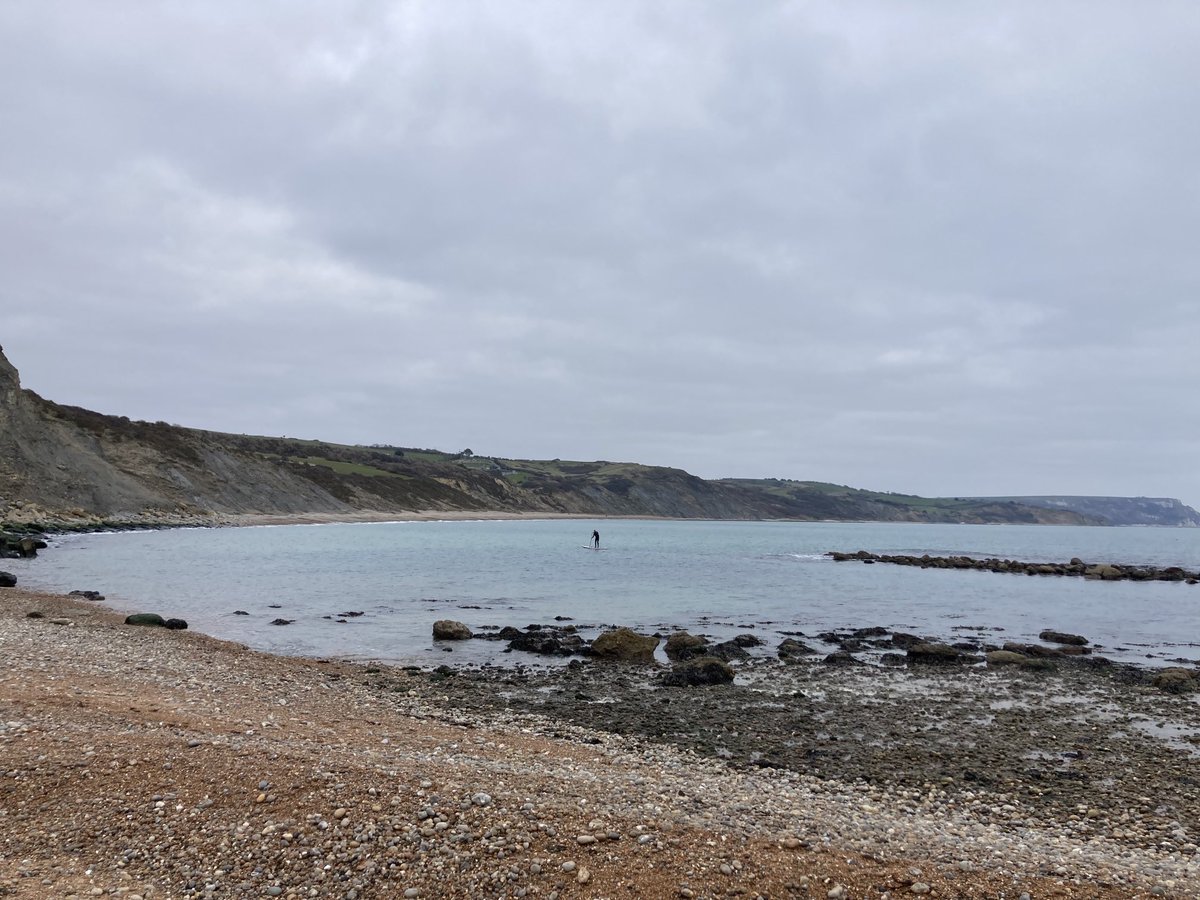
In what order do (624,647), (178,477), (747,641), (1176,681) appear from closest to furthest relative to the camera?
(1176,681)
(624,647)
(747,641)
(178,477)

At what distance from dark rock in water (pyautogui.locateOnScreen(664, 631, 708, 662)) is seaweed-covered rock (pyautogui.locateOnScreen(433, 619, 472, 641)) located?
21.6 ft

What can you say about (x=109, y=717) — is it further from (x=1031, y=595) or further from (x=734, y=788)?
(x=1031, y=595)

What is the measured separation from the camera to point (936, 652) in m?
23.4

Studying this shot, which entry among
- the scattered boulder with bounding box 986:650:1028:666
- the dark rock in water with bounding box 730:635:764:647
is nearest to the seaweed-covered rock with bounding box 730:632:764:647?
the dark rock in water with bounding box 730:635:764:647

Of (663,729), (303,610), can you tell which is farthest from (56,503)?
(663,729)

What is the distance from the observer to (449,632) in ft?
78.8

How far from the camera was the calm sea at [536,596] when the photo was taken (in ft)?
86.5

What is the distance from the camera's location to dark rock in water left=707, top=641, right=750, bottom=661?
74.0 ft

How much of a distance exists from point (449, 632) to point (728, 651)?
8.96 m

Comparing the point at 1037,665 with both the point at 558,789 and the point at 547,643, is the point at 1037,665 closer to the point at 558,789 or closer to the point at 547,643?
the point at 547,643

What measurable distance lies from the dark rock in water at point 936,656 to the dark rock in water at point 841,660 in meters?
1.86

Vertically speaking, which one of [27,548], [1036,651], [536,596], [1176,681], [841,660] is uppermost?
[1176,681]

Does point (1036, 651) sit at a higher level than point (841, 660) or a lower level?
higher

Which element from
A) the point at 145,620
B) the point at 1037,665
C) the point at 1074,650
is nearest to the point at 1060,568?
the point at 1074,650
